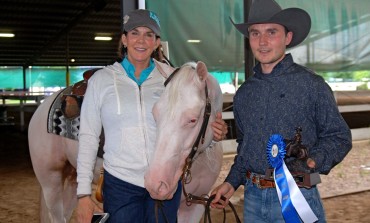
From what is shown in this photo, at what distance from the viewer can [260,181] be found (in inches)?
53.1

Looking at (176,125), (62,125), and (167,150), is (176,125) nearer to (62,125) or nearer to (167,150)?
(167,150)

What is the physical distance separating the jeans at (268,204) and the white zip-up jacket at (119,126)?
1.30ft

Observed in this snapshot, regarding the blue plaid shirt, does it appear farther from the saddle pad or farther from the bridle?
the saddle pad

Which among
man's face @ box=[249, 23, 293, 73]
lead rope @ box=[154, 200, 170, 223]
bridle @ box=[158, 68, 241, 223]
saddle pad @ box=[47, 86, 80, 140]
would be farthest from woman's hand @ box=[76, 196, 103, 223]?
saddle pad @ box=[47, 86, 80, 140]

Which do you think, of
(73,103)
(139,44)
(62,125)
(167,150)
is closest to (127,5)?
(73,103)

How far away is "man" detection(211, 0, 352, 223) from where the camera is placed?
1254 mm

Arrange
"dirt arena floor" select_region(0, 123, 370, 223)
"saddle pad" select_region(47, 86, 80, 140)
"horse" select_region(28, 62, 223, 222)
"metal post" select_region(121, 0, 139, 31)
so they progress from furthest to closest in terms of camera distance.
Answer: "metal post" select_region(121, 0, 139, 31)
"dirt arena floor" select_region(0, 123, 370, 223)
"saddle pad" select_region(47, 86, 80, 140)
"horse" select_region(28, 62, 223, 222)

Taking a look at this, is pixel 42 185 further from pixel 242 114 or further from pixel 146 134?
pixel 242 114

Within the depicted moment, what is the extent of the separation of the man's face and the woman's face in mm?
441

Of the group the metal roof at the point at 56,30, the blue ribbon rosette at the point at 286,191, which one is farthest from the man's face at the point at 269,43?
the metal roof at the point at 56,30

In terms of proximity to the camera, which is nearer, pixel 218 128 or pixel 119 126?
pixel 119 126

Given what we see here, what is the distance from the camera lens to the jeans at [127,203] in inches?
60.9

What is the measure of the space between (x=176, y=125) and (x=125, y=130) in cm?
21

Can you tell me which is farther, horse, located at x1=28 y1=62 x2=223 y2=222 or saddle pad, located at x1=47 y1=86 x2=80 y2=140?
saddle pad, located at x1=47 y1=86 x2=80 y2=140
